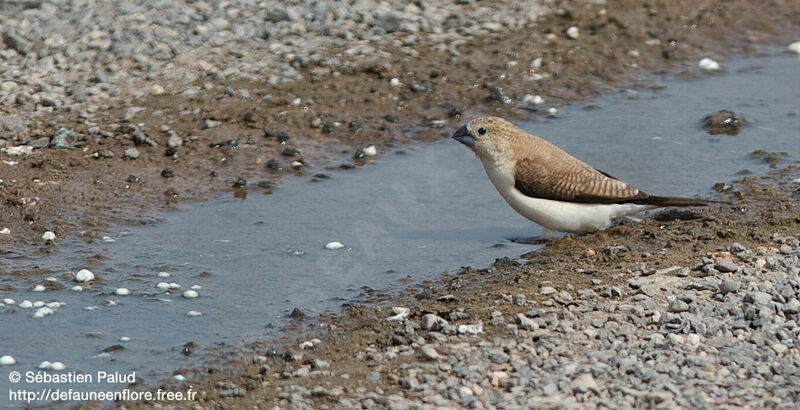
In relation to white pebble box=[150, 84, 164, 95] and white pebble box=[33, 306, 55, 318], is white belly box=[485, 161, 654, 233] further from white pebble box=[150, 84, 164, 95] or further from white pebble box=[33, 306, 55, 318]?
white pebble box=[150, 84, 164, 95]

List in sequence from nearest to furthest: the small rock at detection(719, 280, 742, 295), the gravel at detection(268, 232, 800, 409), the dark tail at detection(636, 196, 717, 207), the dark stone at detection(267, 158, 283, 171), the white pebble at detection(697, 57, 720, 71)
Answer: the gravel at detection(268, 232, 800, 409) → the small rock at detection(719, 280, 742, 295) → the dark tail at detection(636, 196, 717, 207) → the dark stone at detection(267, 158, 283, 171) → the white pebble at detection(697, 57, 720, 71)

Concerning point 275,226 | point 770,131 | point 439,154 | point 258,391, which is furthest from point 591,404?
point 770,131

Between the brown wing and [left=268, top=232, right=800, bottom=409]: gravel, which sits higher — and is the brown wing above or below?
above

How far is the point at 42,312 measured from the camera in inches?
281

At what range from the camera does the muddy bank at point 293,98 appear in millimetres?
9422

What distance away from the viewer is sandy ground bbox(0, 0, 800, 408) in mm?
7078

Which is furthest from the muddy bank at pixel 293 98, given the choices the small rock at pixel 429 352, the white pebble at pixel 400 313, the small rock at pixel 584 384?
the small rock at pixel 584 384

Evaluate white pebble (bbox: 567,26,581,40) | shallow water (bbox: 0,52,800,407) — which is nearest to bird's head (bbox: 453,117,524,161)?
shallow water (bbox: 0,52,800,407)

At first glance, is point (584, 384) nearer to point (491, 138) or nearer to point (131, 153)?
point (491, 138)

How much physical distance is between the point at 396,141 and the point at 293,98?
1197mm

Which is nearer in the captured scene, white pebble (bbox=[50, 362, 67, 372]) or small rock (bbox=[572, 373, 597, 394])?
small rock (bbox=[572, 373, 597, 394])

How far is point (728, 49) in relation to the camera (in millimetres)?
13016

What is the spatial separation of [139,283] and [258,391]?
6.82 feet

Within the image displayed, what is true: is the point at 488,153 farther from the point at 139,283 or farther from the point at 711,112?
the point at 711,112
